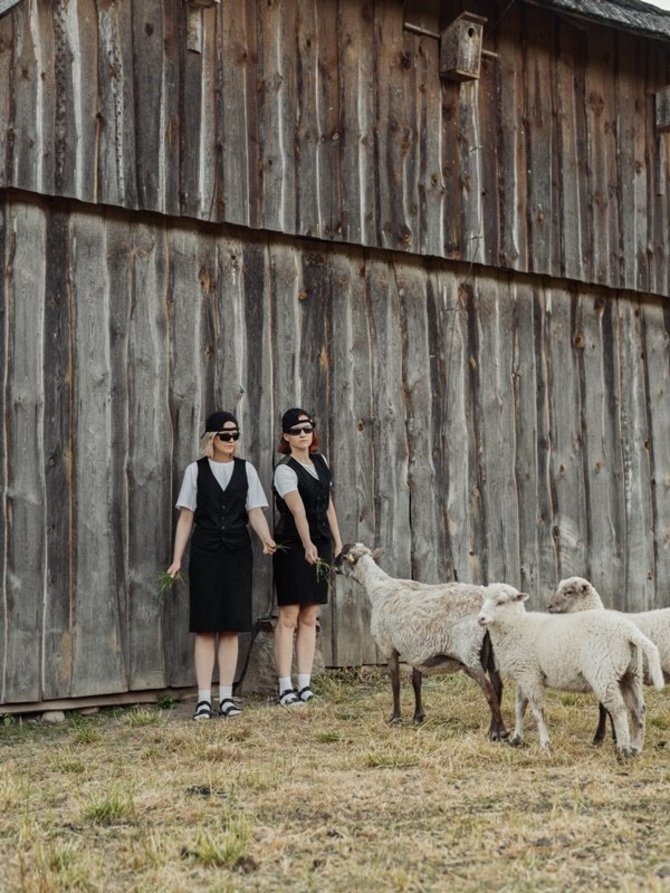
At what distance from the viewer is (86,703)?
924cm

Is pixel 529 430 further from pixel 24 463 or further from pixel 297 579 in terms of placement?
pixel 24 463

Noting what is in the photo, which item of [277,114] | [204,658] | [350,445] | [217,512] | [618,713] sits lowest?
[618,713]

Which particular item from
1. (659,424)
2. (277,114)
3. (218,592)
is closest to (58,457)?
(218,592)

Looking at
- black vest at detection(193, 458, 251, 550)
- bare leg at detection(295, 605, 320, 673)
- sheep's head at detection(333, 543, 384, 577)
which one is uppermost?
black vest at detection(193, 458, 251, 550)

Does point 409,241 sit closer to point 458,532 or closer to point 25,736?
point 458,532

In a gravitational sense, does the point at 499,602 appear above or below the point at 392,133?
below

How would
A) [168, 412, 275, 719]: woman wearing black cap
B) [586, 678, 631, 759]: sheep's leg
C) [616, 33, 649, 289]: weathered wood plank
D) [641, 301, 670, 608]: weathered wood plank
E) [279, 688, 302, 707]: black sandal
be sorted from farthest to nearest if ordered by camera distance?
[641, 301, 670, 608]: weathered wood plank, [616, 33, 649, 289]: weathered wood plank, [279, 688, 302, 707]: black sandal, [168, 412, 275, 719]: woman wearing black cap, [586, 678, 631, 759]: sheep's leg

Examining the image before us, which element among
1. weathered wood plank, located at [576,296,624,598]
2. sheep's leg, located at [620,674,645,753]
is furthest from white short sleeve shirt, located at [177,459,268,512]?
weathered wood plank, located at [576,296,624,598]

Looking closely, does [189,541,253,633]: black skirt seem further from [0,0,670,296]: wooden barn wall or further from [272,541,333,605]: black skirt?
[0,0,670,296]: wooden barn wall

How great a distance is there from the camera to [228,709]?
9297 mm

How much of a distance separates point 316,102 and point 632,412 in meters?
4.54

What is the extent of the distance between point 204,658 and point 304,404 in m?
2.30

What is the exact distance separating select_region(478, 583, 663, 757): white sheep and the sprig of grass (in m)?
2.54

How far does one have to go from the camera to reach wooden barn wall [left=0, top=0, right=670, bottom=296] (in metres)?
9.20
